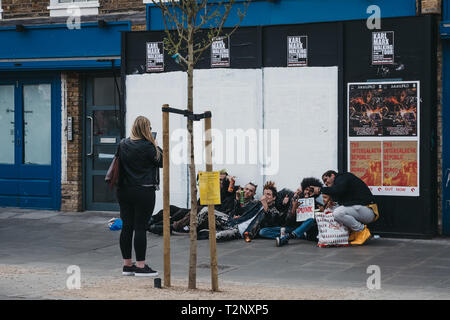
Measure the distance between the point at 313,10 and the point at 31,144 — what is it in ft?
22.0

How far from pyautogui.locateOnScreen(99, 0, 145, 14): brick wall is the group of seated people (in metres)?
4.00

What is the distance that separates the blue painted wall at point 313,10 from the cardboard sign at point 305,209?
3.20 metres

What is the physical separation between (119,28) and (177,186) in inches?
139

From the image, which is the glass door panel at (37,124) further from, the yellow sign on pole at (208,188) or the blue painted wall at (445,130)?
the yellow sign on pole at (208,188)

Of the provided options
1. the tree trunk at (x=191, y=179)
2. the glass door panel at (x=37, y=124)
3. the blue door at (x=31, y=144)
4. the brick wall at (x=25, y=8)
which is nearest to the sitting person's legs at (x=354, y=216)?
the tree trunk at (x=191, y=179)

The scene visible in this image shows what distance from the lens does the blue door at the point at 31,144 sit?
644 inches

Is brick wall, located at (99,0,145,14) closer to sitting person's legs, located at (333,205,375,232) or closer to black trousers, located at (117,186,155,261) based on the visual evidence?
sitting person's legs, located at (333,205,375,232)

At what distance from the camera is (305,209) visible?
12406 millimetres

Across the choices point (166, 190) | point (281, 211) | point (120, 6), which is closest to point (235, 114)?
point (281, 211)

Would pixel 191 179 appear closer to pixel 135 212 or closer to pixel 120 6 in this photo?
pixel 135 212

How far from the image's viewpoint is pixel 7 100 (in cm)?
1689

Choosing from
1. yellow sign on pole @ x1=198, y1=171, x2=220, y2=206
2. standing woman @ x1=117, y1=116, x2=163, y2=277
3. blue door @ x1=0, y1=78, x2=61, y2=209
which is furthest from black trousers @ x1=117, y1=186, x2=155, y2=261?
blue door @ x1=0, y1=78, x2=61, y2=209
